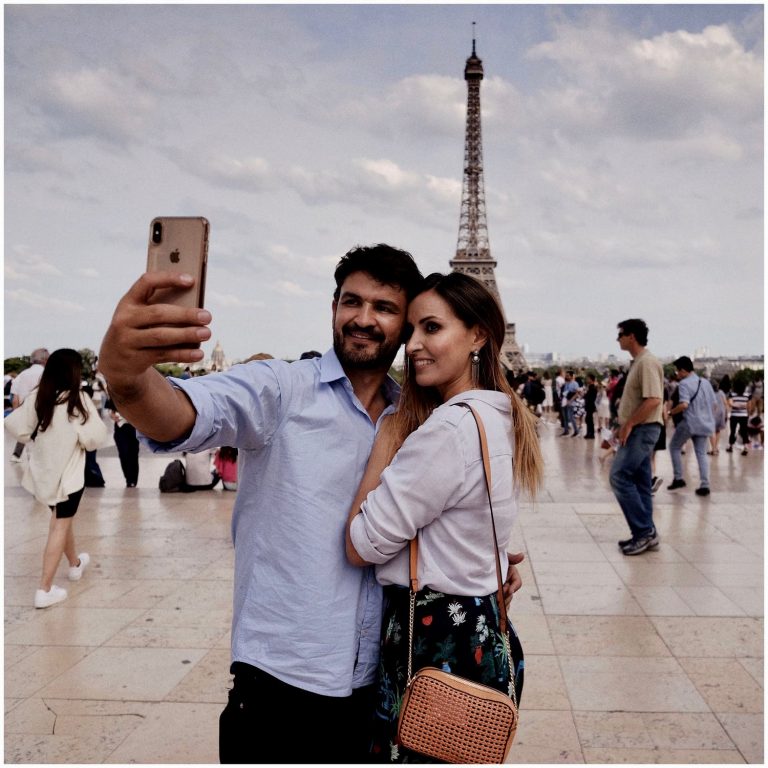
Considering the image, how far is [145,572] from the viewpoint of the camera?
603 cm

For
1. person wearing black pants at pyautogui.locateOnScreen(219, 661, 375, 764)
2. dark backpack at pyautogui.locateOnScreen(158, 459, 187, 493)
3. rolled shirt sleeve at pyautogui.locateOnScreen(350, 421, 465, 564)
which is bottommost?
dark backpack at pyautogui.locateOnScreen(158, 459, 187, 493)

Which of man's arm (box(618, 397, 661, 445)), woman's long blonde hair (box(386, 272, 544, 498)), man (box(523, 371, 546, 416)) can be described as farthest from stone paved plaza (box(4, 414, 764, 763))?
man (box(523, 371, 546, 416))

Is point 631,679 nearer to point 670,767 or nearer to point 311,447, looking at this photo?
point 670,767

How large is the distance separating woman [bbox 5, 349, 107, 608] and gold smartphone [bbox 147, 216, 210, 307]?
4.54 m

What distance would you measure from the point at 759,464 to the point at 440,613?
484 inches

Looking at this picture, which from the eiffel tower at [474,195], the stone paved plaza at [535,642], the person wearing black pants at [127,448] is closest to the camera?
the stone paved plaza at [535,642]

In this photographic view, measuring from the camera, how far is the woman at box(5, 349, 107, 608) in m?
5.32

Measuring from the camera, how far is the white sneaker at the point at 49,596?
513cm

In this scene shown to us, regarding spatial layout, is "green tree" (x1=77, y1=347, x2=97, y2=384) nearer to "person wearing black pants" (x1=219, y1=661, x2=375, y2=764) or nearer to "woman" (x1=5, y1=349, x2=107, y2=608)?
"woman" (x1=5, y1=349, x2=107, y2=608)

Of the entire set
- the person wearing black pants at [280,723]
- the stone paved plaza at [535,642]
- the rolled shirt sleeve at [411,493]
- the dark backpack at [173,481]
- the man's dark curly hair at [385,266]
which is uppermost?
the man's dark curly hair at [385,266]

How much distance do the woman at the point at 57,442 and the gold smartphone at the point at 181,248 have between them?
14.9ft

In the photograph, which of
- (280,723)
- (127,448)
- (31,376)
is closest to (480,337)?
(280,723)

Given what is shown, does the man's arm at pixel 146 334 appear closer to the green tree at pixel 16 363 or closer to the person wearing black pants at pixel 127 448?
the person wearing black pants at pixel 127 448

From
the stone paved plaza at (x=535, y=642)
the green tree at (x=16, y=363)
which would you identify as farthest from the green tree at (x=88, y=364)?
the stone paved plaza at (x=535, y=642)
